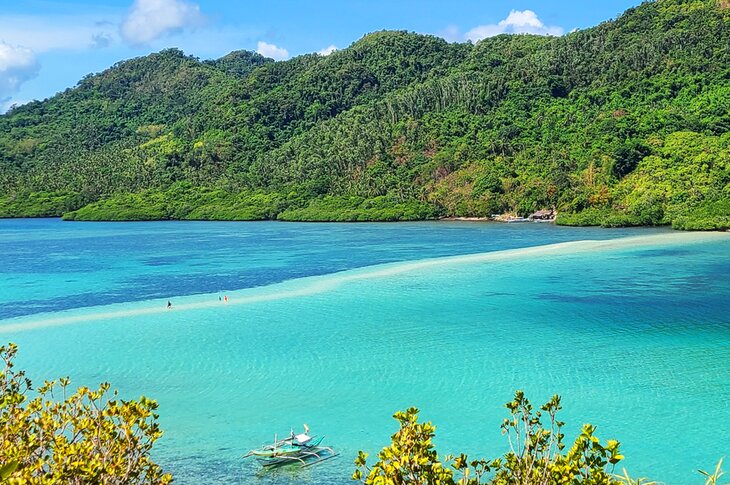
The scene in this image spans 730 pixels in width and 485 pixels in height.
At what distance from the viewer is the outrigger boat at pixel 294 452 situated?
1387 cm

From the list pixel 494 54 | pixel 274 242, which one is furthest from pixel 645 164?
pixel 494 54

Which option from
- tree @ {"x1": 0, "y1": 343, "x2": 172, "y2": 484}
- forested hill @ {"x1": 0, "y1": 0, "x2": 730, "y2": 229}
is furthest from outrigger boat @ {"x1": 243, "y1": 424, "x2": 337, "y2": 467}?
forested hill @ {"x1": 0, "y1": 0, "x2": 730, "y2": 229}

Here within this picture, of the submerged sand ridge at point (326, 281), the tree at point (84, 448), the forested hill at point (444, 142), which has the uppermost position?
the forested hill at point (444, 142)

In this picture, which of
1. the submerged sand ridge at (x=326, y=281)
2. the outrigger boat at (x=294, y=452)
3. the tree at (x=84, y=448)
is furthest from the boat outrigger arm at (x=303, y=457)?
the submerged sand ridge at (x=326, y=281)

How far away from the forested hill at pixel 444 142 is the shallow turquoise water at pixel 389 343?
28.0 metres

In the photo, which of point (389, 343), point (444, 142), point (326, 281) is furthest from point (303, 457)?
point (444, 142)

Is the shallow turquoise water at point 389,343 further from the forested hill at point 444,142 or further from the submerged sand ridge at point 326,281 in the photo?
the forested hill at point 444,142

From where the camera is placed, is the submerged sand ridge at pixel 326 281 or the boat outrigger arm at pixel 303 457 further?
the submerged sand ridge at pixel 326 281

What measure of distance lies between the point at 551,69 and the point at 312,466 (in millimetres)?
100192

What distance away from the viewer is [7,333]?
1032 inches

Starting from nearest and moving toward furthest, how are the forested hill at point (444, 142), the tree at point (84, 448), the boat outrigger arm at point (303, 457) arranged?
the tree at point (84, 448) < the boat outrigger arm at point (303, 457) < the forested hill at point (444, 142)

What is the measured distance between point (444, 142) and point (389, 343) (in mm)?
74588

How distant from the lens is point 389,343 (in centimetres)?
2347

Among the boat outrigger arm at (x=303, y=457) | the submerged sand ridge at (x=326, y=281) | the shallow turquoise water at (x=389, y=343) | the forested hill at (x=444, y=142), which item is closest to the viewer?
the boat outrigger arm at (x=303, y=457)
